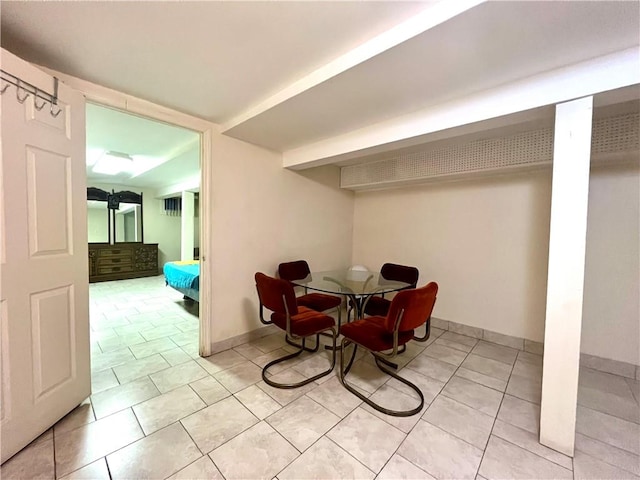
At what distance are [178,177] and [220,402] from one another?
15.3 feet

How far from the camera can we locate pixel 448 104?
1.76 metres

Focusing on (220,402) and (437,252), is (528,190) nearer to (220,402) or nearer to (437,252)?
(437,252)

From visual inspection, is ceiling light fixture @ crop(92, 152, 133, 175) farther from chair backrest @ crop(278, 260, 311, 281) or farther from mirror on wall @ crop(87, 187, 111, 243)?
chair backrest @ crop(278, 260, 311, 281)

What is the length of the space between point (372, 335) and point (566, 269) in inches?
47.3

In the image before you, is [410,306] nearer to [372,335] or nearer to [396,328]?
[396,328]

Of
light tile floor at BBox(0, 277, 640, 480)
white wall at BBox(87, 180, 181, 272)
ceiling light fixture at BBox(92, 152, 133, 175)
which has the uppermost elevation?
ceiling light fixture at BBox(92, 152, 133, 175)

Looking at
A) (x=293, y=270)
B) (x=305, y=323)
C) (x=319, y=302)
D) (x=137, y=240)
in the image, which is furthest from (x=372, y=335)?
(x=137, y=240)

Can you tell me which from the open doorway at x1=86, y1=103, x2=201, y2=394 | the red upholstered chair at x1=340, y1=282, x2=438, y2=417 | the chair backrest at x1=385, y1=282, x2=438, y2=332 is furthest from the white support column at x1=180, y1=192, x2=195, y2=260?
the chair backrest at x1=385, y1=282, x2=438, y2=332

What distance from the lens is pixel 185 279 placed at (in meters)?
3.71

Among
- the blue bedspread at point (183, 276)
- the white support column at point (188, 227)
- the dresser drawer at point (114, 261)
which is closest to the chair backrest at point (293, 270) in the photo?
the blue bedspread at point (183, 276)

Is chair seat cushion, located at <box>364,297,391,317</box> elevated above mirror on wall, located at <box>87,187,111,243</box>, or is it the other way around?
mirror on wall, located at <box>87,187,111,243</box>

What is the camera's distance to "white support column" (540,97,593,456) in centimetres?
133

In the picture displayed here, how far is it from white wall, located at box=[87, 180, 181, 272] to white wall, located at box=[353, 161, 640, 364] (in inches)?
216

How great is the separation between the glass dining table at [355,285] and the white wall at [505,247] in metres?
0.95
